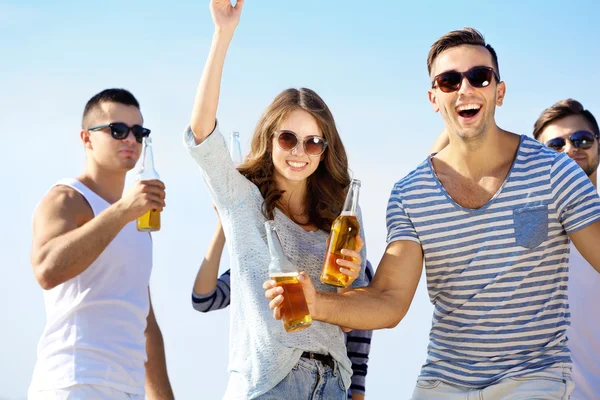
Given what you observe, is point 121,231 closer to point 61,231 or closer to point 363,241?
point 61,231

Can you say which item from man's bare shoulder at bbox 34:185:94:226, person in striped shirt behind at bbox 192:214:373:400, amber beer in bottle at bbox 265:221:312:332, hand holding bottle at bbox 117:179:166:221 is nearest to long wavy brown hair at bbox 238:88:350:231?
amber beer in bottle at bbox 265:221:312:332

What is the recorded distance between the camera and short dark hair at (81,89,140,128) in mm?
7840

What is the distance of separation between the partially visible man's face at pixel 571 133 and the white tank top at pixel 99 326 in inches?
143

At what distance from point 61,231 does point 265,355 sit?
2543 millimetres

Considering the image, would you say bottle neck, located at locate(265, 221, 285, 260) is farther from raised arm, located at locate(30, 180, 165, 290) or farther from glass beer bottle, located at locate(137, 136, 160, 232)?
glass beer bottle, located at locate(137, 136, 160, 232)

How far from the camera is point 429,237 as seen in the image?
16.1 feet

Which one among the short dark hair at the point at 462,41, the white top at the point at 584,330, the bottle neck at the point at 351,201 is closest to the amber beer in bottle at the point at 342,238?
the bottle neck at the point at 351,201

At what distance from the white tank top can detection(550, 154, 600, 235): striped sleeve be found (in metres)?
3.28

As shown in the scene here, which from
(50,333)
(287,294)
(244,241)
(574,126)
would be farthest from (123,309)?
(574,126)

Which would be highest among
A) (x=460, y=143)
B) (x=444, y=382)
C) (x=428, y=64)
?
(x=428, y=64)

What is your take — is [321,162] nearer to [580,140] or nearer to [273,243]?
[273,243]

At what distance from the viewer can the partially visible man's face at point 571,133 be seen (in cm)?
772

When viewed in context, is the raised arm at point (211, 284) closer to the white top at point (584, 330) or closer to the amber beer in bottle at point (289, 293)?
the amber beer in bottle at point (289, 293)

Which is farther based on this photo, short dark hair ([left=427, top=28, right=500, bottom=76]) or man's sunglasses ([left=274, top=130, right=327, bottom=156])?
short dark hair ([left=427, top=28, right=500, bottom=76])
